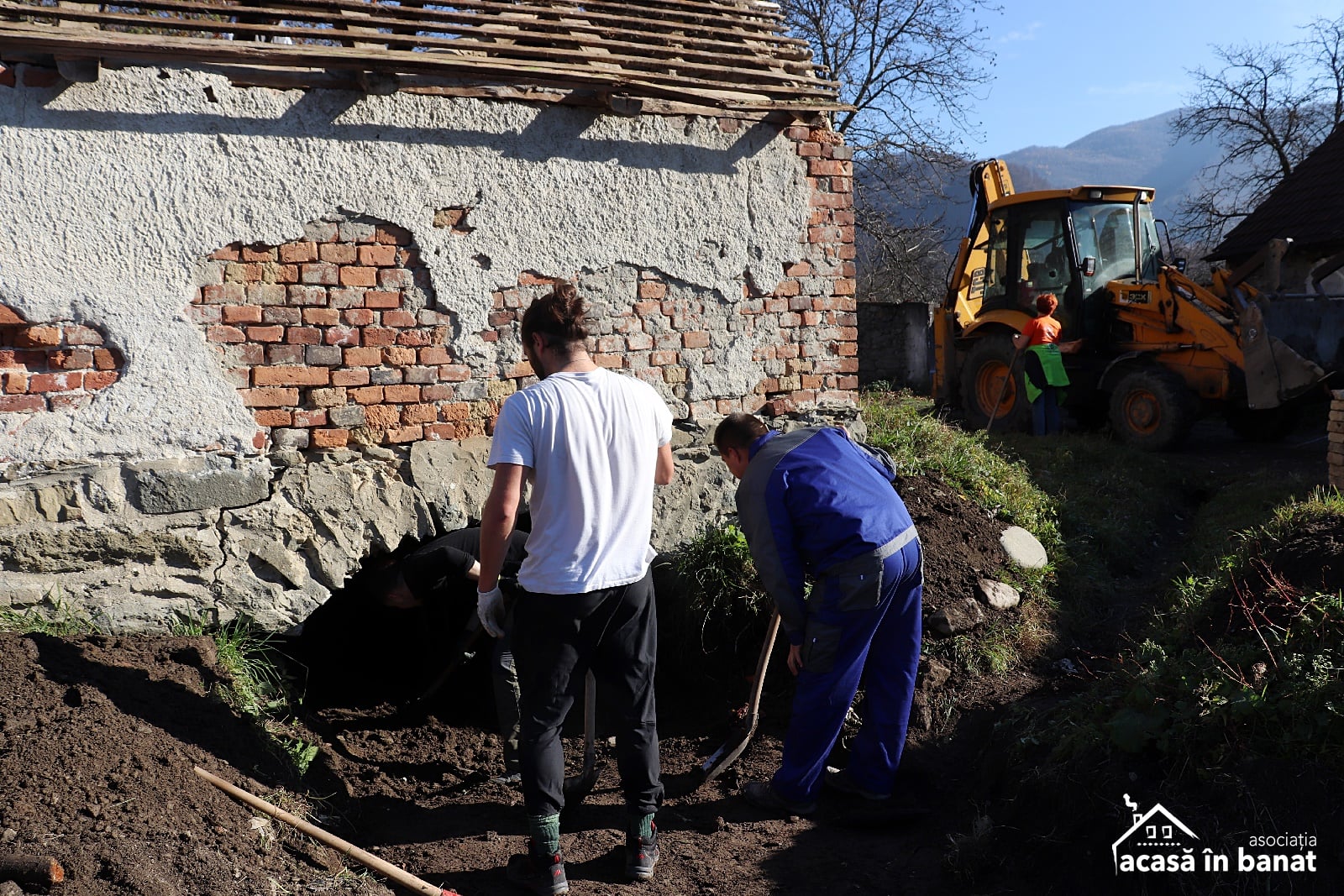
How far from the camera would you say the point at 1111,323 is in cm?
1009

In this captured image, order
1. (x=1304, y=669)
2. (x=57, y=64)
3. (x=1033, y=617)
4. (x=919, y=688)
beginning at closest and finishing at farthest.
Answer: (x=1304, y=669) < (x=57, y=64) < (x=919, y=688) < (x=1033, y=617)

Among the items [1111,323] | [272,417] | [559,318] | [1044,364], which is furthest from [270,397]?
[1111,323]

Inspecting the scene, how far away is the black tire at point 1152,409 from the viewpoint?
9.25 m

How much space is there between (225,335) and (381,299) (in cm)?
68

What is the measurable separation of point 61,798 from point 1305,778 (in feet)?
12.4

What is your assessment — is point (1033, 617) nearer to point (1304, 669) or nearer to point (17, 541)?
point (1304, 669)

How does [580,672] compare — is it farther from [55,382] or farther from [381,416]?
[55,382]

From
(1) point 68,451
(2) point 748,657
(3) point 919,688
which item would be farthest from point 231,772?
(3) point 919,688

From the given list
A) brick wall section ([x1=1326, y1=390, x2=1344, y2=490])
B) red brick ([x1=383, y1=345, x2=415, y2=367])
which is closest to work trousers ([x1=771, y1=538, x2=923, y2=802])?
red brick ([x1=383, y1=345, x2=415, y2=367])

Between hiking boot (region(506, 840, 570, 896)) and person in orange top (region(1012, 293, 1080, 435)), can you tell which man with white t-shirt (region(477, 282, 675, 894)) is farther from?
person in orange top (region(1012, 293, 1080, 435))

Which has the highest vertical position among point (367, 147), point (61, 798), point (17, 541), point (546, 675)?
point (367, 147)

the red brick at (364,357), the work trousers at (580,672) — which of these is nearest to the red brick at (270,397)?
the red brick at (364,357)

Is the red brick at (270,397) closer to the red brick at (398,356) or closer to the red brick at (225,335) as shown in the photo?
the red brick at (225,335)

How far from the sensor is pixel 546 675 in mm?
3143
